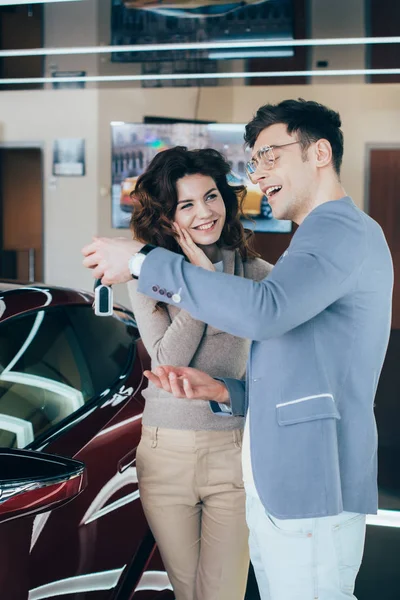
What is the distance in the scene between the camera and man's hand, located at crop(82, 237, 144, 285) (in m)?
1.46

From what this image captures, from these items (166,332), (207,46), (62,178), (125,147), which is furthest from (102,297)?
(62,178)

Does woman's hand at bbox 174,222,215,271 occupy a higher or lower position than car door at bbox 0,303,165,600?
higher

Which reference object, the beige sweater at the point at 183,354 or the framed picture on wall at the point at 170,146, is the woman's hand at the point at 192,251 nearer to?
the beige sweater at the point at 183,354

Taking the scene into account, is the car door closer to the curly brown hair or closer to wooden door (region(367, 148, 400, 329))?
the curly brown hair

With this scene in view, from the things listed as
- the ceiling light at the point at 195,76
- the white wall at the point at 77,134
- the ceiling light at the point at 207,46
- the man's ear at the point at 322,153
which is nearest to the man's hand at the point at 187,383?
the man's ear at the point at 322,153

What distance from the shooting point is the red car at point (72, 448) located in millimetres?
1666

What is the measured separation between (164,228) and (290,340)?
749mm

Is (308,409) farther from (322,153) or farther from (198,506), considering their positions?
(198,506)

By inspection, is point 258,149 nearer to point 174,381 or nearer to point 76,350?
point 174,381

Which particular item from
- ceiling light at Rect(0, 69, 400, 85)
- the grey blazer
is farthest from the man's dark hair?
ceiling light at Rect(0, 69, 400, 85)

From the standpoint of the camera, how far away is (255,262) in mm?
2188

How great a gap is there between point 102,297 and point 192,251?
40 cm

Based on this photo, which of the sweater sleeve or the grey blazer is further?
the sweater sleeve

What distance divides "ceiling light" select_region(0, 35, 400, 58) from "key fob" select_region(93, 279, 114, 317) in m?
2.54
